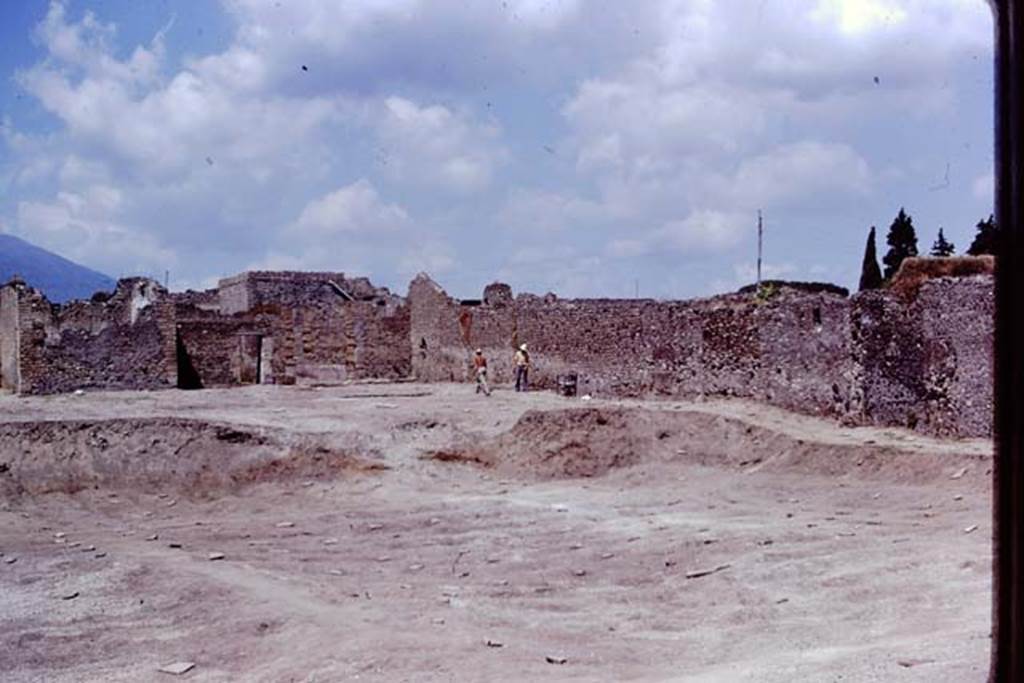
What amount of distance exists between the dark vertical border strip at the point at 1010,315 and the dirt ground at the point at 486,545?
323 cm

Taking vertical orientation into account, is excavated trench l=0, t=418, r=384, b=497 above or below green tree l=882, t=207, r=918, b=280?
below

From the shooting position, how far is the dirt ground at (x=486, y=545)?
7.36m

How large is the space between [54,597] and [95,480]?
5929 millimetres

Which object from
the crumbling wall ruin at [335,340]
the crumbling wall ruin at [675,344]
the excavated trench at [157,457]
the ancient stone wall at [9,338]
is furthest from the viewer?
the crumbling wall ruin at [335,340]

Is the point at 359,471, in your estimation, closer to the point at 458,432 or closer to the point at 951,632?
the point at 458,432

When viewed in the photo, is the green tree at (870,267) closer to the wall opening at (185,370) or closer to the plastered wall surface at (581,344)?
the plastered wall surface at (581,344)

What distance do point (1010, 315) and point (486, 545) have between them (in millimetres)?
9758

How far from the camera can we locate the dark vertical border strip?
1.96 m

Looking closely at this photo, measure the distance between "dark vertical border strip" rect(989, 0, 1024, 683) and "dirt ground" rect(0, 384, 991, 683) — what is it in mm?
3233

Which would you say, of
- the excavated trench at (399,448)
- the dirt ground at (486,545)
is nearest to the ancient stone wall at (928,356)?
the dirt ground at (486,545)

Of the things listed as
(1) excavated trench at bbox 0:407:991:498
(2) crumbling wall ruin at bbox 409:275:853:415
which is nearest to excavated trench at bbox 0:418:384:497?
(1) excavated trench at bbox 0:407:991:498

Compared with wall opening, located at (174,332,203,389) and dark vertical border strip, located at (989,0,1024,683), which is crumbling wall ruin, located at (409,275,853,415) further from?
dark vertical border strip, located at (989,0,1024,683)

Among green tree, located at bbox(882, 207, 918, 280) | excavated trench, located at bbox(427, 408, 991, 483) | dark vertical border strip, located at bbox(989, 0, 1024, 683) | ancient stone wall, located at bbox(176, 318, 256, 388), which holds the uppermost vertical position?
green tree, located at bbox(882, 207, 918, 280)

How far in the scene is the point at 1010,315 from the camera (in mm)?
1987
